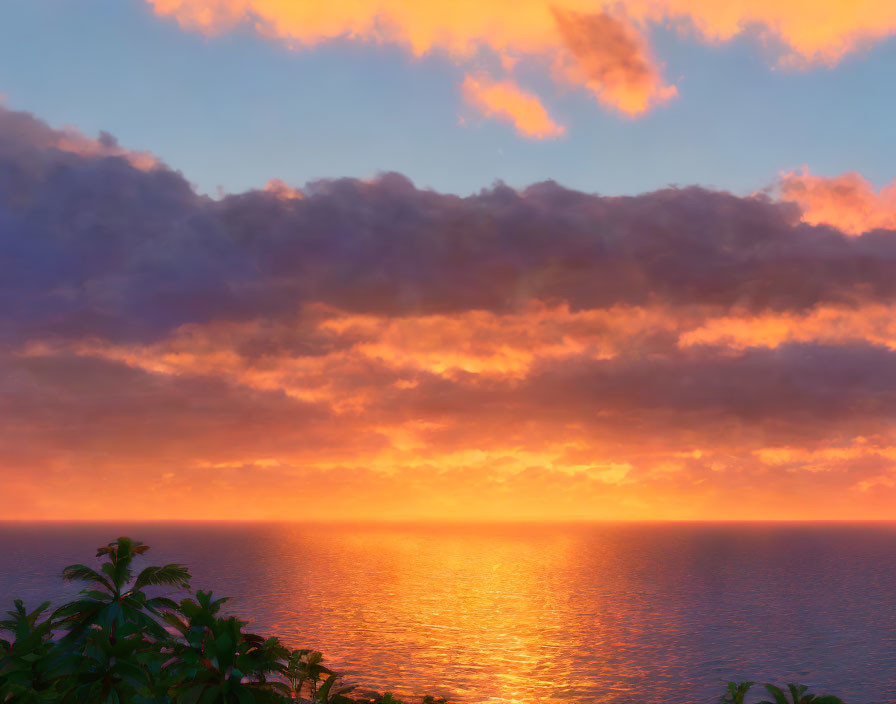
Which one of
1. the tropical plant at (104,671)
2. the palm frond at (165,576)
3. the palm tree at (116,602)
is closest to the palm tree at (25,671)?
the tropical plant at (104,671)

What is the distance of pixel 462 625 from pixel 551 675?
50.3m

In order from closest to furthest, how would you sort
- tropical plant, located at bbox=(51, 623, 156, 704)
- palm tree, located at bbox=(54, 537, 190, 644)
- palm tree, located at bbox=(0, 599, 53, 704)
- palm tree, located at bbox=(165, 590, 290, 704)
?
palm tree, located at bbox=(165, 590, 290, 704), tropical plant, located at bbox=(51, 623, 156, 704), palm tree, located at bbox=(0, 599, 53, 704), palm tree, located at bbox=(54, 537, 190, 644)

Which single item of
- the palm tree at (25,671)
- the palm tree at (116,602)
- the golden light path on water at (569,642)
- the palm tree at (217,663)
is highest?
the palm tree at (116,602)

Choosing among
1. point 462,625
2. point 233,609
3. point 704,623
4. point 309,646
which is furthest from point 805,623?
point 233,609

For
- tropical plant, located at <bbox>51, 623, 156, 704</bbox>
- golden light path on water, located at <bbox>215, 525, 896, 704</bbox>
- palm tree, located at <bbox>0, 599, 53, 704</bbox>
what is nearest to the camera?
tropical plant, located at <bbox>51, 623, 156, 704</bbox>

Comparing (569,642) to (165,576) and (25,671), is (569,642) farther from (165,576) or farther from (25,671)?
(25,671)

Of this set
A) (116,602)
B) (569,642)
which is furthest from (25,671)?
(569,642)

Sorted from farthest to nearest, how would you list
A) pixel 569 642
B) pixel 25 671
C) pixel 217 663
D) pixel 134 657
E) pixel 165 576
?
pixel 569 642
pixel 25 671
pixel 165 576
pixel 134 657
pixel 217 663

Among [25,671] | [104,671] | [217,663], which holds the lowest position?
[25,671]

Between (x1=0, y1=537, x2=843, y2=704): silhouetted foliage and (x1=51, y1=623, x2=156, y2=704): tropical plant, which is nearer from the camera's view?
(x1=0, y1=537, x2=843, y2=704): silhouetted foliage

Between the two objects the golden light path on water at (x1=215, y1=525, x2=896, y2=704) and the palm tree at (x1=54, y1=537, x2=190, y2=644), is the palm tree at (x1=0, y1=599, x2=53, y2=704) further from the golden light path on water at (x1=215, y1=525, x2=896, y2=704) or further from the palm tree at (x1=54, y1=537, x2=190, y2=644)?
the golden light path on water at (x1=215, y1=525, x2=896, y2=704)

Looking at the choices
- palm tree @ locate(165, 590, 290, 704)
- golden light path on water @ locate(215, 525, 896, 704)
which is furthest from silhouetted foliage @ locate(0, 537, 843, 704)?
golden light path on water @ locate(215, 525, 896, 704)

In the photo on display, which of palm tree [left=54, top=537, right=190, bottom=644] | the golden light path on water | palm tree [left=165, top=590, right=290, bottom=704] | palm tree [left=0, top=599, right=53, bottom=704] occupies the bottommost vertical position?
the golden light path on water

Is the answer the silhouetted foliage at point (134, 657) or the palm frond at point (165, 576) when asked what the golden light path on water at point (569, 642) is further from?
the palm frond at point (165, 576)
